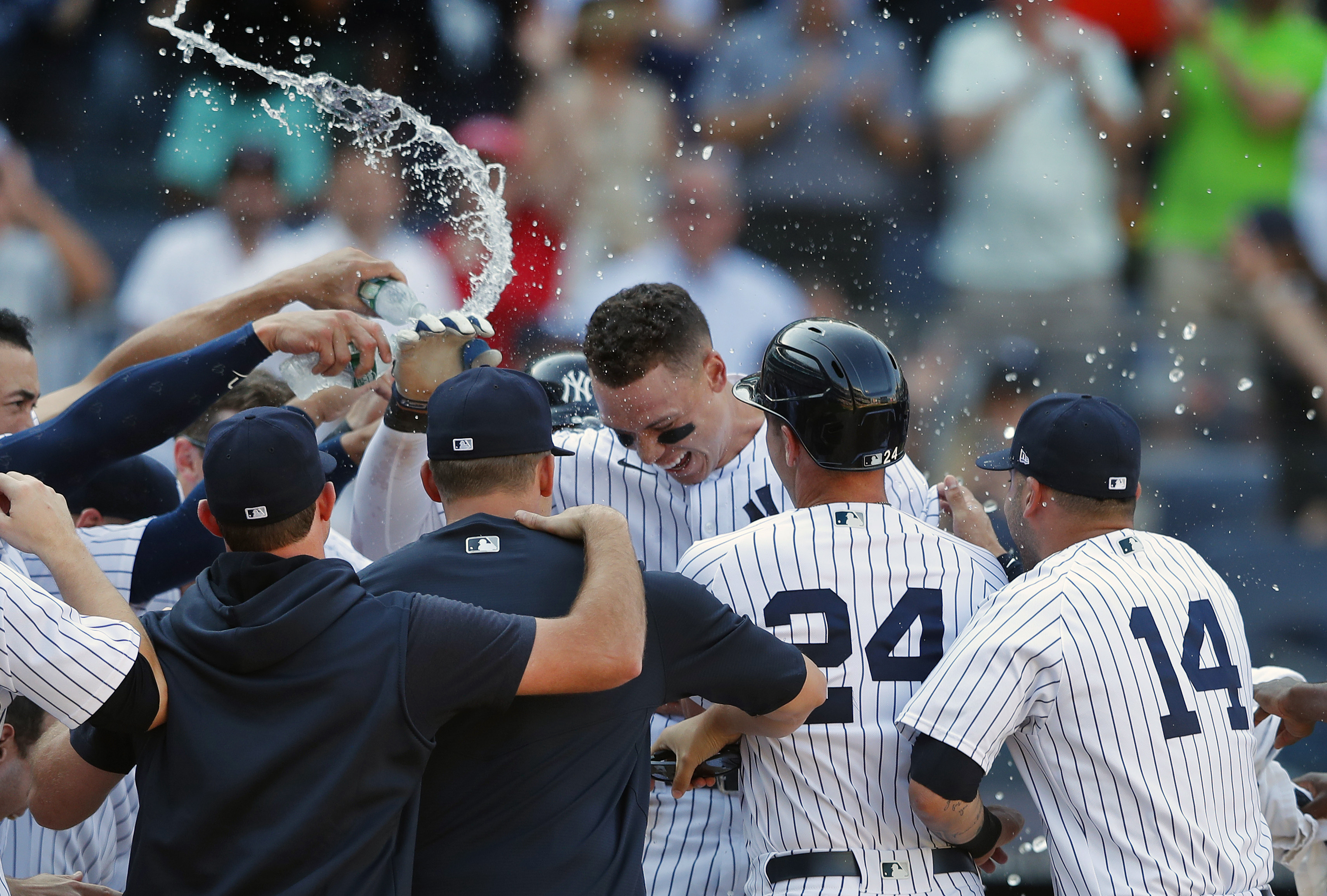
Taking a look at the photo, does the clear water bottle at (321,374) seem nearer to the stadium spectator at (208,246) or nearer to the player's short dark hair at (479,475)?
the player's short dark hair at (479,475)

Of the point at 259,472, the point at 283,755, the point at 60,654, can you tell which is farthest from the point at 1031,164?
the point at 60,654

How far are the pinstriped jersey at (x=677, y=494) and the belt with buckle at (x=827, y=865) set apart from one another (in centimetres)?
96

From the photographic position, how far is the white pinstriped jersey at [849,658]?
2258 millimetres

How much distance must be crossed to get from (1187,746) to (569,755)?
1090mm

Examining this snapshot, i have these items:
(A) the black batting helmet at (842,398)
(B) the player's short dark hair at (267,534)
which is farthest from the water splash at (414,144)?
(B) the player's short dark hair at (267,534)

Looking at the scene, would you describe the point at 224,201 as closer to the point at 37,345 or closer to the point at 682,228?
the point at 37,345

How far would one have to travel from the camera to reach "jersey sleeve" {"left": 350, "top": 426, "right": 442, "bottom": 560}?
322 cm

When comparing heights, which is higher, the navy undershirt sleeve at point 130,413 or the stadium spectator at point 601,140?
the stadium spectator at point 601,140

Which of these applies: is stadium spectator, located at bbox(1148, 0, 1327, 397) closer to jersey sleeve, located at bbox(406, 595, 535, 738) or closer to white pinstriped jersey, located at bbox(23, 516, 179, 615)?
white pinstriped jersey, located at bbox(23, 516, 179, 615)

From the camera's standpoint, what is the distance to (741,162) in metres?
6.73

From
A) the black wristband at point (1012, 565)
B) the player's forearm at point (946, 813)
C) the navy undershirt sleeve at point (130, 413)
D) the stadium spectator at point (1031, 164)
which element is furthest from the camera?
the stadium spectator at point (1031, 164)

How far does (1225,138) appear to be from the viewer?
22.5 feet

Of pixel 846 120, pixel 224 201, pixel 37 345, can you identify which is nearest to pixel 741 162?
pixel 846 120

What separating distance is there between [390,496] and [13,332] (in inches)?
43.8
